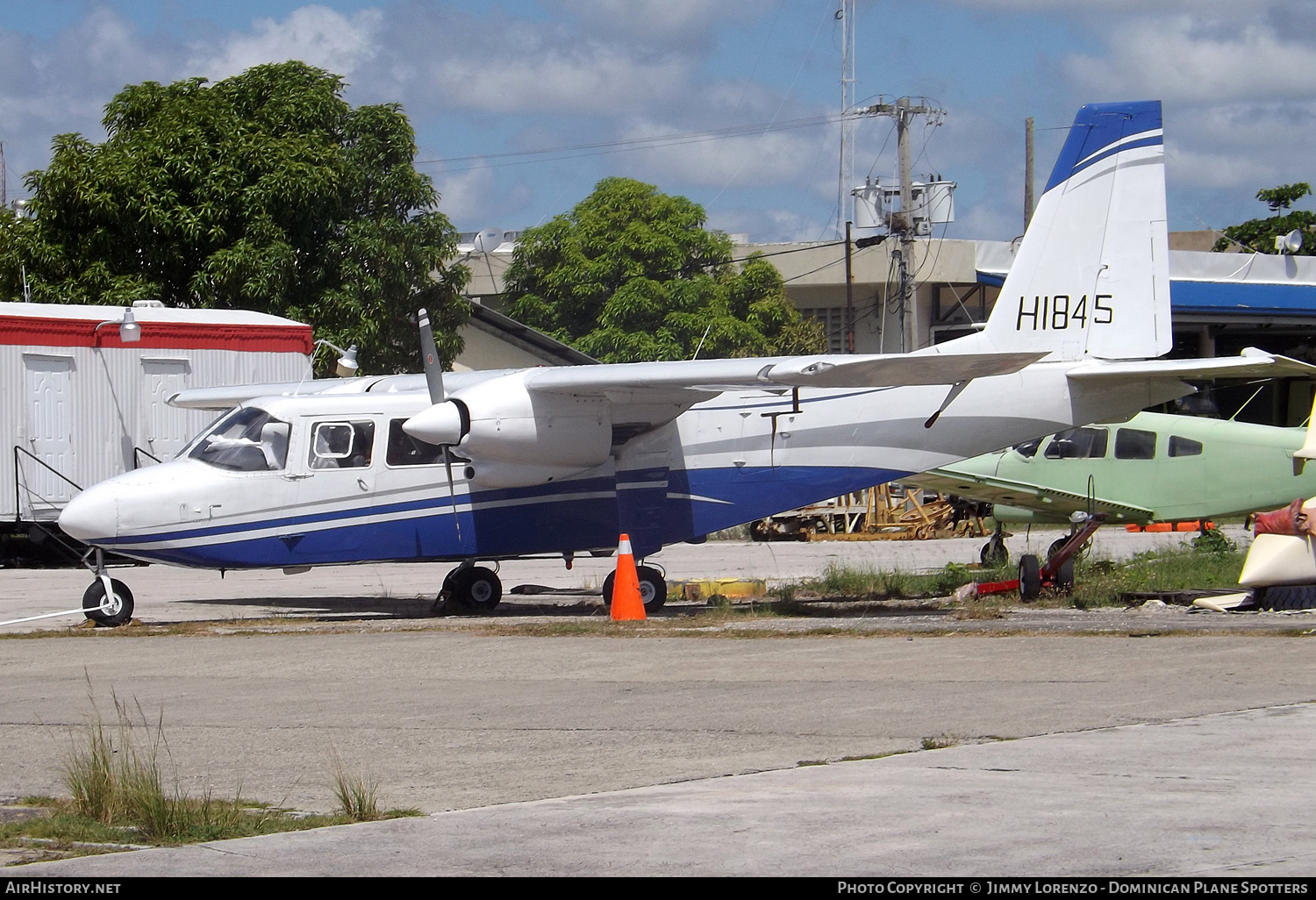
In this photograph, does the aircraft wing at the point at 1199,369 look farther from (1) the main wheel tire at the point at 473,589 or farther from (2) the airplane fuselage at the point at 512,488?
(1) the main wheel tire at the point at 473,589

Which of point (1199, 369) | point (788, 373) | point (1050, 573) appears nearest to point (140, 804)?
point (788, 373)

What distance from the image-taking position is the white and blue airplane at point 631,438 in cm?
1536

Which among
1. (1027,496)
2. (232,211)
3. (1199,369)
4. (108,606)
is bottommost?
(108,606)

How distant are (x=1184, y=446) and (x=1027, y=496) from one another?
2.27m

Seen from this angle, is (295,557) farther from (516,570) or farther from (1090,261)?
(1090,261)

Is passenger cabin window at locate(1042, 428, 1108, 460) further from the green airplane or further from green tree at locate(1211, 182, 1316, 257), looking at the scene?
green tree at locate(1211, 182, 1316, 257)

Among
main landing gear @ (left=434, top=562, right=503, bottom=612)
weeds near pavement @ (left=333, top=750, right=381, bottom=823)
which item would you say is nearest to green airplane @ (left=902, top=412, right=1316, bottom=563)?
main landing gear @ (left=434, top=562, right=503, bottom=612)

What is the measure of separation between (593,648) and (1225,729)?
6.26 m

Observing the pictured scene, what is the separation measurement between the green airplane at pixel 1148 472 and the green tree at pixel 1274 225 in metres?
36.2

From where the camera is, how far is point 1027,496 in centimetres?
1977

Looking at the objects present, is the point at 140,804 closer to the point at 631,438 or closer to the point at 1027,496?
the point at 631,438

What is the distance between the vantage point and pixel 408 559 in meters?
16.2

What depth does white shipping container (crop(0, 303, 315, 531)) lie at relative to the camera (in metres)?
20.9

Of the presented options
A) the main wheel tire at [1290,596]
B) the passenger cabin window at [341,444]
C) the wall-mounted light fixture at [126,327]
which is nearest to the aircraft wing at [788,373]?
the passenger cabin window at [341,444]
